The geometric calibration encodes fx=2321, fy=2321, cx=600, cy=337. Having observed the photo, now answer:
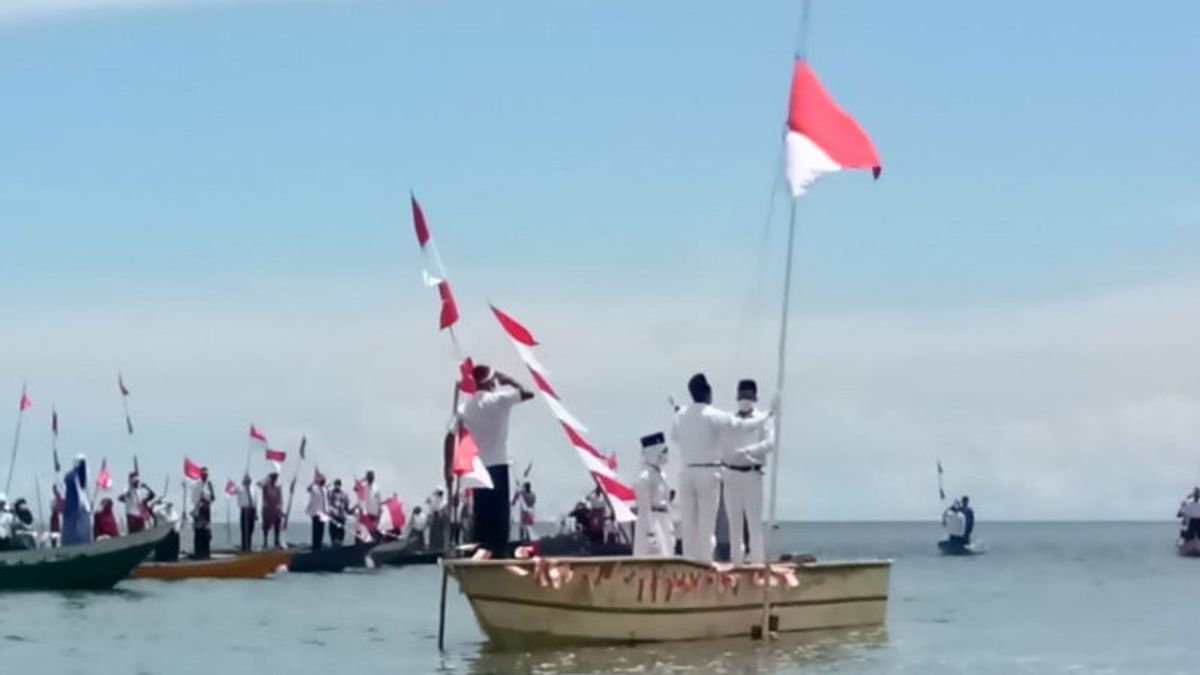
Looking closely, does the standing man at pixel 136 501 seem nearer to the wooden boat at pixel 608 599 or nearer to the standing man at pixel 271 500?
the standing man at pixel 271 500

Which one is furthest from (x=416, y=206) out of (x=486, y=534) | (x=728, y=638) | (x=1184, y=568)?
(x=1184, y=568)

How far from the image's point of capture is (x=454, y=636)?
83.7 ft

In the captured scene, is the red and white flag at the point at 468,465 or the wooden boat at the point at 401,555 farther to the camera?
the wooden boat at the point at 401,555

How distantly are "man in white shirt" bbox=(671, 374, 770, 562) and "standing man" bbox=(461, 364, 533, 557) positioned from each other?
1.66 m

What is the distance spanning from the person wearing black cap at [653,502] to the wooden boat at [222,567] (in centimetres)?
1544

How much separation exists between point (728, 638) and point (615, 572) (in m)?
1.72

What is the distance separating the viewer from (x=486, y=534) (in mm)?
21875

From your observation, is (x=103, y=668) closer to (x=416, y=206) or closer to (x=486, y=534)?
(x=486, y=534)

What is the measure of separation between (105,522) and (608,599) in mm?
20856

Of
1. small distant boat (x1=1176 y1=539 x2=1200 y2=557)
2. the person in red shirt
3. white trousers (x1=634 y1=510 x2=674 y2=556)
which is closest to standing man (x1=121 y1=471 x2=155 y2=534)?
the person in red shirt

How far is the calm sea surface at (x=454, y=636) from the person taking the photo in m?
21.5

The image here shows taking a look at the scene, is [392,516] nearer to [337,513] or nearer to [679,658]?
[337,513]

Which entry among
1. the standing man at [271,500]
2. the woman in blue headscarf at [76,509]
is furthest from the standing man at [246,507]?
the woman in blue headscarf at [76,509]

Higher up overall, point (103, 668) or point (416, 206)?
point (416, 206)
